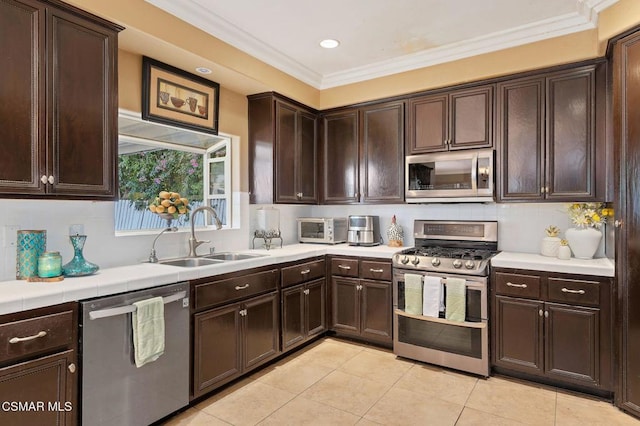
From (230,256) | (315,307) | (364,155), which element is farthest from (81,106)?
(364,155)

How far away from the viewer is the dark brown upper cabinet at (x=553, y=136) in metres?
2.89

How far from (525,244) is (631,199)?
3.54 ft

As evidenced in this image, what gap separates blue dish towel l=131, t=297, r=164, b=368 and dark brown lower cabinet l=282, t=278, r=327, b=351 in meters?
1.22

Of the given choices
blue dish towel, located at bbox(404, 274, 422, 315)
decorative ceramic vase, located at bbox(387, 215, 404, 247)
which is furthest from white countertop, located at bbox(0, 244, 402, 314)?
decorative ceramic vase, located at bbox(387, 215, 404, 247)

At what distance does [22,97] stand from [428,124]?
10.2ft

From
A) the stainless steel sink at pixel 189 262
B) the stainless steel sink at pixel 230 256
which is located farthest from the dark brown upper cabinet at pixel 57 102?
the stainless steel sink at pixel 230 256

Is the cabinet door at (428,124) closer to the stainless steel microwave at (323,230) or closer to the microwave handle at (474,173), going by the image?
the microwave handle at (474,173)

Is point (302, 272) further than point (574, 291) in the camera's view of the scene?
Yes

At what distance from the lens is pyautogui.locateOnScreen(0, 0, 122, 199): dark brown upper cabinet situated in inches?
75.2

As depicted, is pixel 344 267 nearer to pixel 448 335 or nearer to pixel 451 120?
pixel 448 335

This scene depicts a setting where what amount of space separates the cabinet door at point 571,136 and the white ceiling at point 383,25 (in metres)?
0.42

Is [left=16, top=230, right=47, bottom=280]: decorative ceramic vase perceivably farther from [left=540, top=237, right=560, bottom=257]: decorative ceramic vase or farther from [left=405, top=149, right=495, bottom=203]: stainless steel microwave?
[left=540, top=237, right=560, bottom=257]: decorative ceramic vase

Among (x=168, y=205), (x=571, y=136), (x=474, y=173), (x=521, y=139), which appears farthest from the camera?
(x=474, y=173)

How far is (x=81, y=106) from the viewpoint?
218cm
